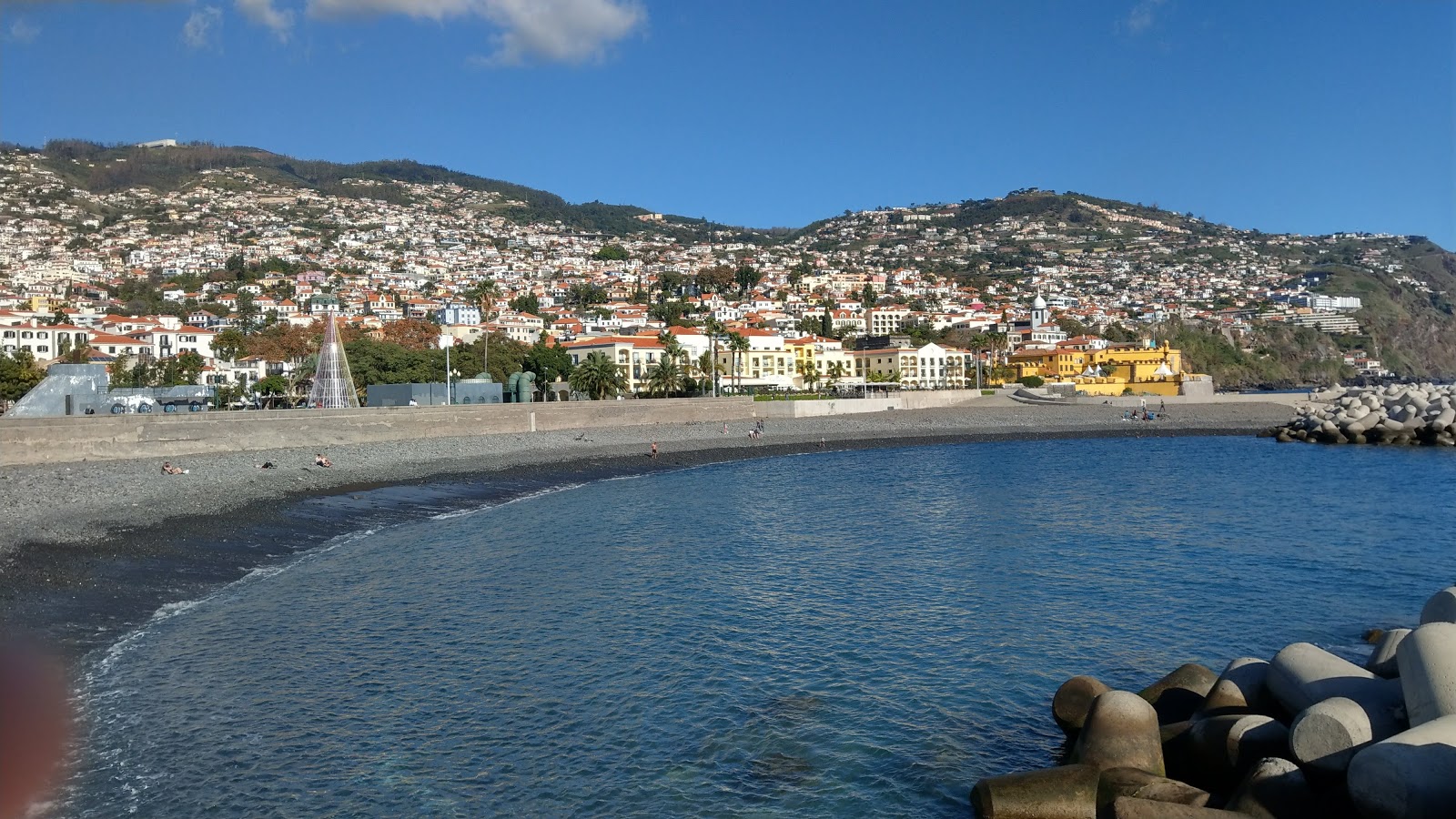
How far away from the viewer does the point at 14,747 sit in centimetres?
817

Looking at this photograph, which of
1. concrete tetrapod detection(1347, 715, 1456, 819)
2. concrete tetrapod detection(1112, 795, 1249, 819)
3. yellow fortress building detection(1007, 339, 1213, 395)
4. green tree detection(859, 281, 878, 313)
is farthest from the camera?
green tree detection(859, 281, 878, 313)

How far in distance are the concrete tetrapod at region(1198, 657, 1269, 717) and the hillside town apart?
156 feet

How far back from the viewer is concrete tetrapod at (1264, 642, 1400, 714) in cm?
659

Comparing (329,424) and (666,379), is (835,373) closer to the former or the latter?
(666,379)

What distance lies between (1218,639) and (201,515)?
18.4 metres

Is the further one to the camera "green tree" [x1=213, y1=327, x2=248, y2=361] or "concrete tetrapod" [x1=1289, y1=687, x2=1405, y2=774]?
"green tree" [x1=213, y1=327, x2=248, y2=361]

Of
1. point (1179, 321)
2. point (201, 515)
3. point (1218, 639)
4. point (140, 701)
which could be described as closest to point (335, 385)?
point (201, 515)

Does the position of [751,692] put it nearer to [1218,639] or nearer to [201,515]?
[1218,639]

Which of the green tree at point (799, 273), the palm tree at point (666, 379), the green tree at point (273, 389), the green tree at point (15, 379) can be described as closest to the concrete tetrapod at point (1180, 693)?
the green tree at point (15, 379)

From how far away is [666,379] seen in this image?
60.0 m

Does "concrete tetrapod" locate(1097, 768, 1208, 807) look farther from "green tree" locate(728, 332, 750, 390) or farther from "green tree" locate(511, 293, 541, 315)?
"green tree" locate(511, 293, 541, 315)

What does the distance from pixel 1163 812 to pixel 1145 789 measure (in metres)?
0.55

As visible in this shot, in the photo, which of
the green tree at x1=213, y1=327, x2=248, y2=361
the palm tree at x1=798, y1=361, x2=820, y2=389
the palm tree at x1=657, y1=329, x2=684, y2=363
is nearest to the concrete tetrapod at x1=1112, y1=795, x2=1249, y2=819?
the palm tree at x1=657, y1=329, x2=684, y2=363

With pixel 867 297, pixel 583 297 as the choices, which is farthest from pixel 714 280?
pixel 867 297
